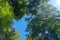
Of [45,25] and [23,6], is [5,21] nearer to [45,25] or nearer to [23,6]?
[23,6]

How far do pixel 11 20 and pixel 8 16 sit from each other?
501 mm

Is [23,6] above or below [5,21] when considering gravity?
above

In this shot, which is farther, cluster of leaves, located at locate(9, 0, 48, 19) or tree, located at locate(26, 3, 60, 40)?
cluster of leaves, located at locate(9, 0, 48, 19)

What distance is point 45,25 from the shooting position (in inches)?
543

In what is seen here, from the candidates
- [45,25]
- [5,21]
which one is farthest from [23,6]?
[5,21]

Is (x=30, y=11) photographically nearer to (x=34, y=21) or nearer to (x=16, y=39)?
(x=34, y=21)

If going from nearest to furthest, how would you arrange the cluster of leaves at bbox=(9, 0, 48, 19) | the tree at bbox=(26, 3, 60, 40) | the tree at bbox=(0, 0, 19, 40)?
1. the tree at bbox=(0, 0, 19, 40)
2. the tree at bbox=(26, 3, 60, 40)
3. the cluster of leaves at bbox=(9, 0, 48, 19)

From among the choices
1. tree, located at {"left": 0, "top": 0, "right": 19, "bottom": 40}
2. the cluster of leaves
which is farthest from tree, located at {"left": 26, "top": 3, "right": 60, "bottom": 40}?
tree, located at {"left": 0, "top": 0, "right": 19, "bottom": 40}

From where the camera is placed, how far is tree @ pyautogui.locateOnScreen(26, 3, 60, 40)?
1375 cm

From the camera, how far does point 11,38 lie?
512 inches

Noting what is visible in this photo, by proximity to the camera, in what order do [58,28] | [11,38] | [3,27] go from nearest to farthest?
[3,27] < [11,38] < [58,28]

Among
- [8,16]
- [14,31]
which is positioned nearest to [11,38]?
[14,31]

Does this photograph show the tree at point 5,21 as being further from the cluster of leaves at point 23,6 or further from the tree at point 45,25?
the tree at point 45,25

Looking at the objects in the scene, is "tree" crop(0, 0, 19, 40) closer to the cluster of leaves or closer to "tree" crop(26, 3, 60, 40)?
the cluster of leaves
